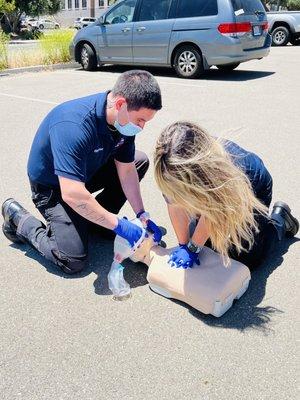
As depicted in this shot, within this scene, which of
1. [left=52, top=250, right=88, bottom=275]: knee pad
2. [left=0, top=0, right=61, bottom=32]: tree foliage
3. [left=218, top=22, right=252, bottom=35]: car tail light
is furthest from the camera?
[left=0, top=0, right=61, bottom=32]: tree foliage

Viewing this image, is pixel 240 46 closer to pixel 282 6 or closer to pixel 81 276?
pixel 81 276

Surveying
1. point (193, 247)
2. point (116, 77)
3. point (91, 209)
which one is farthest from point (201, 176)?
point (116, 77)

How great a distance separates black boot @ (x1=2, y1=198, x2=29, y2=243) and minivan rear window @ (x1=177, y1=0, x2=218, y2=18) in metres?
6.82

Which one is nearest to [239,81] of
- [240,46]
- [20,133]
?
[240,46]

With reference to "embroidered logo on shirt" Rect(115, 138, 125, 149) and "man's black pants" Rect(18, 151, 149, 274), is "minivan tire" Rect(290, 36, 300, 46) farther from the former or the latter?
"embroidered logo on shirt" Rect(115, 138, 125, 149)

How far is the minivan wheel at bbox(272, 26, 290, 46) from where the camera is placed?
1566 cm

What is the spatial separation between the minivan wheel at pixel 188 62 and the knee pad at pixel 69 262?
7096 mm

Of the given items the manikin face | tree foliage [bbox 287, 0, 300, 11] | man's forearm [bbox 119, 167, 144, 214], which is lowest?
tree foliage [bbox 287, 0, 300, 11]

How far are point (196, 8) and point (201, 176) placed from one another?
7708mm

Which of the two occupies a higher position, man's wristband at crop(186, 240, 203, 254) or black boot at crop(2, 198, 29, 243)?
man's wristband at crop(186, 240, 203, 254)

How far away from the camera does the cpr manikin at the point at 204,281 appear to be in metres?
2.43

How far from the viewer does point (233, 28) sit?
8414 mm

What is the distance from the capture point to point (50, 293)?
107 inches

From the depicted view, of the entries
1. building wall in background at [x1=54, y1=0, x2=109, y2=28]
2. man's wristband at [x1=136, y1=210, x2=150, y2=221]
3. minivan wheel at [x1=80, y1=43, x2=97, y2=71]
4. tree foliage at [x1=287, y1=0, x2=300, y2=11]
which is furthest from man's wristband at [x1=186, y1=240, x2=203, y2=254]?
building wall in background at [x1=54, y1=0, x2=109, y2=28]
